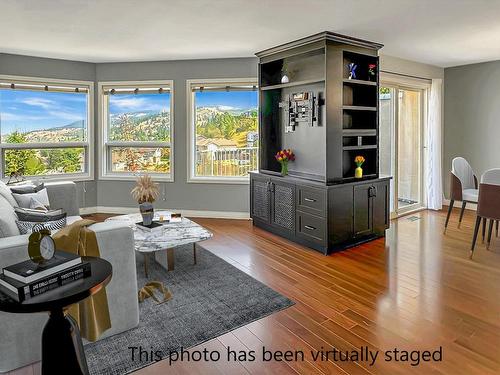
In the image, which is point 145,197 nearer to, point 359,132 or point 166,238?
→ point 166,238

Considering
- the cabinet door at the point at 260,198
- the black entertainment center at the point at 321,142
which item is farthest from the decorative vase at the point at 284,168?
the cabinet door at the point at 260,198

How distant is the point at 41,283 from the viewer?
5.20ft

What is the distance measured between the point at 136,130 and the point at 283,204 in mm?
2967

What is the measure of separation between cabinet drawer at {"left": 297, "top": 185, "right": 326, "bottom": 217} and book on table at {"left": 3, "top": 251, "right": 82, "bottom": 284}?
295cm

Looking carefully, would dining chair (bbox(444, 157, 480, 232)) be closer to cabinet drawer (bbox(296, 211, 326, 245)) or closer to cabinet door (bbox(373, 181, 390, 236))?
cabinet door (bbox(373, 181, 390, 236))

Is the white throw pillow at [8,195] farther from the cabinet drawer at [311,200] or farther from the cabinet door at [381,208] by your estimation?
the cabinet door at [381,208]

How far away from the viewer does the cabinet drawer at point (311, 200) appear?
4.23m

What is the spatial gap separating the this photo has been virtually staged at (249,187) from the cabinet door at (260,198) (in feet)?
0.14

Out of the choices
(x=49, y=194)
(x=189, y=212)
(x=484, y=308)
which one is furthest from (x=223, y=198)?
(x=484, y=308)

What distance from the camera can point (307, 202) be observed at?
4.45m

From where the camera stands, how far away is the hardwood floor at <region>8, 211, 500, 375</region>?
2205mm

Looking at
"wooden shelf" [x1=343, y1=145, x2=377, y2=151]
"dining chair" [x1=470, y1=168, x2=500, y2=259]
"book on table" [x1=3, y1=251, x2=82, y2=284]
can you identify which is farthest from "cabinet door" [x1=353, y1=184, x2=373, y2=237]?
"book on table" [x1=3, y1=251, x2=82, y2=284]

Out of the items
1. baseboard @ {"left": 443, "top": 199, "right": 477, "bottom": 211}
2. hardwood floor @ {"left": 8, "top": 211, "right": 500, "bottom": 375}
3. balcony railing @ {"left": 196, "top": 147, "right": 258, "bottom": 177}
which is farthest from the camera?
baseboard @ {"left": 443, "top": 199, "right": 477, "bottom": 211}

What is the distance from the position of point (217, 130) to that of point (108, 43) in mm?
2001
